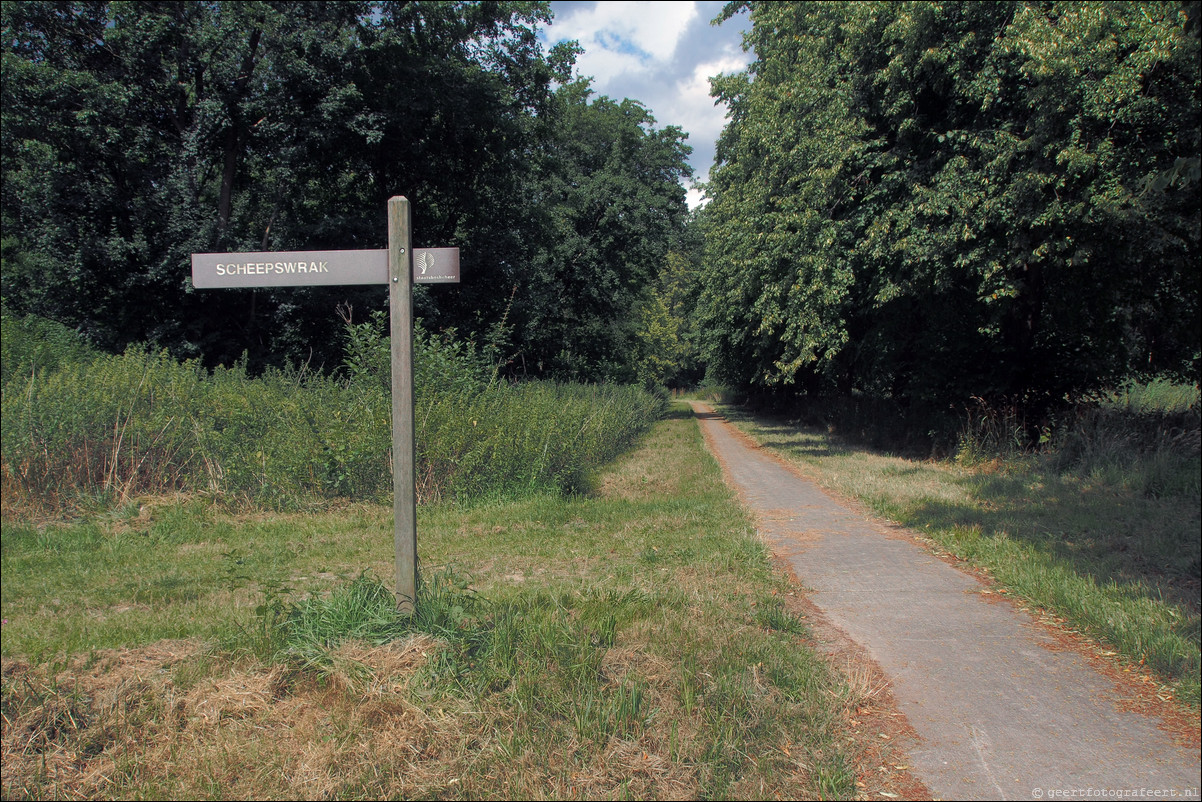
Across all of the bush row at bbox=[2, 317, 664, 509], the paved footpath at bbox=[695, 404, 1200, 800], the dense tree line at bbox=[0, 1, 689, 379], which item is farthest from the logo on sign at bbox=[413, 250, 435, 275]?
the dense tree line at bbox=[0, 1, 689, 379]

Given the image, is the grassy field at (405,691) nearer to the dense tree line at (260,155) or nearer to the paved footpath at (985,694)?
the paved footpath at (985,694)

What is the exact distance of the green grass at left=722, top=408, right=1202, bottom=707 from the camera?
474 cm

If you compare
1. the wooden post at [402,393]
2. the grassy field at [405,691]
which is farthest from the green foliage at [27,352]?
the wooden post at [402,393]

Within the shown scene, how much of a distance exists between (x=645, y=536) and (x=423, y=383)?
13.9 ft

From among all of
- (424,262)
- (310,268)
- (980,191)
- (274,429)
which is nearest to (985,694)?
(424,262)

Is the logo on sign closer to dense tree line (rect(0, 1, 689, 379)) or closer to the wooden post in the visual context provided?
the wooden post

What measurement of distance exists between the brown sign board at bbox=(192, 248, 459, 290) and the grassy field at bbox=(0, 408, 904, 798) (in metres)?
1.80

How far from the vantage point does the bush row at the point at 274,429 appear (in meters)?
6.26

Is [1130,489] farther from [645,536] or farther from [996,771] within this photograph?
[996,771]

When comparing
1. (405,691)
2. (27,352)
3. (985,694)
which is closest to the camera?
(405,691)

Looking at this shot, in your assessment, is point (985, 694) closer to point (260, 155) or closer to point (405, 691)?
point (405, 691)

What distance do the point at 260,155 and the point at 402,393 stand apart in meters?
17.6

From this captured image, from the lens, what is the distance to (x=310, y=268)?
175 inches

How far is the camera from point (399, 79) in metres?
20.0
